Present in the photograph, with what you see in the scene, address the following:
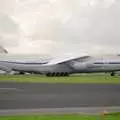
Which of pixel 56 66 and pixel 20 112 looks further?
pixel 56 66

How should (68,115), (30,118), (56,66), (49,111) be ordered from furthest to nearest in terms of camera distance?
(56,66) < (49,111) < (68,115) < (30,118)

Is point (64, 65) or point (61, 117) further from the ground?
point (64, 65)

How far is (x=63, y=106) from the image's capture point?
74.5 feet

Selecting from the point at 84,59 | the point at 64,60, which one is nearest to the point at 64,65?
the point at 64,60

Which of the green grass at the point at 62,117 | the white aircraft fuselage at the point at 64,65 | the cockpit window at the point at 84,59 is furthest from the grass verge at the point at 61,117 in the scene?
the cockpit window at the point at 84,59

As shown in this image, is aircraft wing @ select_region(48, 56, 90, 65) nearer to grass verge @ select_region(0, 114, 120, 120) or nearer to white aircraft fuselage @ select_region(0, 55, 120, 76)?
white aircraft fuselage @ select_region(0, 55, 120, 76)

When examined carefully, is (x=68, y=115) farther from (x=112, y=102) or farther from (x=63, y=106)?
(x=112, y=102)

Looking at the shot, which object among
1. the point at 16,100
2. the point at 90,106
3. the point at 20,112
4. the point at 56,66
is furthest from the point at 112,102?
the point at 56,66

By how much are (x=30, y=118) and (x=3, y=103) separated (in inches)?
248

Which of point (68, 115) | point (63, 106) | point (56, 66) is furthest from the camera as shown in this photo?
point (56, 66)

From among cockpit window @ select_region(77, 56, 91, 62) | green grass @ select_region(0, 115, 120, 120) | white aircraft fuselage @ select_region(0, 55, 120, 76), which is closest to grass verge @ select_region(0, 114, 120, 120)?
green grass @ select_region(0, 115, 120, 120)

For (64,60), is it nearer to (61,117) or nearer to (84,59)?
(84,59)

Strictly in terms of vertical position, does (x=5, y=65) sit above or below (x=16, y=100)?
above

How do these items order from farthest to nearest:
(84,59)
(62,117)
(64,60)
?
(84,59), (64,60), (62,117)
